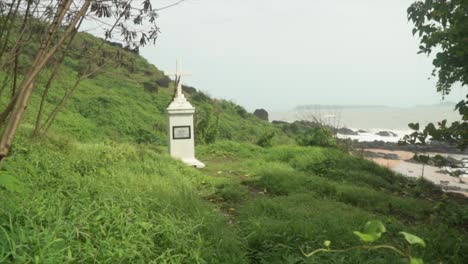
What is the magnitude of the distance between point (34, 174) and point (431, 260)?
3.94 metres

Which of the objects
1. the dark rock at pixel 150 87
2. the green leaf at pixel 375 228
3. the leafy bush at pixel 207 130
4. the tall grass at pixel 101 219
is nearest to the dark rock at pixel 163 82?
the dark rock at pixel 150 87

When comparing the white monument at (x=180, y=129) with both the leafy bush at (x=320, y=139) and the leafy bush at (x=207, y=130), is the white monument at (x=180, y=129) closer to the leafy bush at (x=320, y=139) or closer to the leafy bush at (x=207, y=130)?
the leafy bush at (x=207, y=130)

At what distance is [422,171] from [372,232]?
8830mm

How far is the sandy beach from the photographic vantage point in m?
9.89

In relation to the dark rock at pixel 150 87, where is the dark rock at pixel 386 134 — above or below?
below

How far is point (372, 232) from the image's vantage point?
950 mm

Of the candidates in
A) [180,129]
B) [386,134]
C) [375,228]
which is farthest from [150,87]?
[375,228]

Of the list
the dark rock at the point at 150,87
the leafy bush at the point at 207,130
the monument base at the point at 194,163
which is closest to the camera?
the monument base at the point at 194,163

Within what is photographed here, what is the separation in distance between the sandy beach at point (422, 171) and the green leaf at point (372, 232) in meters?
7.61

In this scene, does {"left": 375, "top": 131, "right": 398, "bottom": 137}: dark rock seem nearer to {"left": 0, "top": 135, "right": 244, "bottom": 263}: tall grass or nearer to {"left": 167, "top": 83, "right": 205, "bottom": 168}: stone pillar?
{"left": 167, "top": 83, "right": 205, "bottom": 168}: stone pillar

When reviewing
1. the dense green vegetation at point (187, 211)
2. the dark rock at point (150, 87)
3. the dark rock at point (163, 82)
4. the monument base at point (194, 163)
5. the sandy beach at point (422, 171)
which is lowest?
the sandy beach at point (422, 171)

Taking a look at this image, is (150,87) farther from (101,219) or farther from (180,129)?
(101,219)

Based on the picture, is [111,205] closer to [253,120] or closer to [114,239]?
[114,239]

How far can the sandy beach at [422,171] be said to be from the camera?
9887 mm
